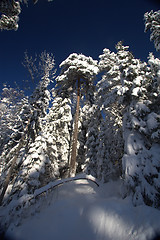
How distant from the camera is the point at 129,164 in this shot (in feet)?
20.3

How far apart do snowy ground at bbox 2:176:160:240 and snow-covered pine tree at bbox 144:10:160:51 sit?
37.3ft

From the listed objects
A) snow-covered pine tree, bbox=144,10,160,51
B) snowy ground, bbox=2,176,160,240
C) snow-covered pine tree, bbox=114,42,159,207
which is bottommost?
snowy ground, bbox=2,176,160,240

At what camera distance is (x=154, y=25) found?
1007 centimetres

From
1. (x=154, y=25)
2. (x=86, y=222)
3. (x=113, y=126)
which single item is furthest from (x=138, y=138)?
(x=154, y=25)

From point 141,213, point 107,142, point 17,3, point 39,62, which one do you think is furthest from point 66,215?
point 39,62

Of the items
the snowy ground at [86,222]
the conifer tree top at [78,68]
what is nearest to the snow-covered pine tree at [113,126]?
the conifer tree top at [78,68]

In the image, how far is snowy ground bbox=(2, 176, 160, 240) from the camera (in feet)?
11.6

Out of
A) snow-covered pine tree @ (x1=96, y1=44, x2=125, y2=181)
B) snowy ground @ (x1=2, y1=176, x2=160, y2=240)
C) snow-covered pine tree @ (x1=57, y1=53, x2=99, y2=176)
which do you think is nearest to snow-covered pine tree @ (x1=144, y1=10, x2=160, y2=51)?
snow-covered pine tree @ (x1=96, y1=44, x2=125, y2=181)

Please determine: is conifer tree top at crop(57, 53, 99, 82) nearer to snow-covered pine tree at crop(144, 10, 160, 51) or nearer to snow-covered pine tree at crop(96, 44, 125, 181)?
snow-covered pine tree at crop(96, 44, 125, 181)

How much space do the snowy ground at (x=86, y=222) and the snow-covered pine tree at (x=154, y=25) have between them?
1136 cm

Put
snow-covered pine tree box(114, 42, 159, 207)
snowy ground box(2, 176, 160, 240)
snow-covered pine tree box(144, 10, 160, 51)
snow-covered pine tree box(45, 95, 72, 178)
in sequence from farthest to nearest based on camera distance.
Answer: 1. snow-covered pine tree box(45, 95, 72, 178)
2. snow-covered pine tree box(144, 10, 160, 51)
3. snow-covered pine tree box(114, 42, 159, 207)
4. snowy ground box(2, 176, 160, 240)

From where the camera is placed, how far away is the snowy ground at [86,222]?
3529mm

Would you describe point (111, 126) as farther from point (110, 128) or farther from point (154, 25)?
point (154, 25)

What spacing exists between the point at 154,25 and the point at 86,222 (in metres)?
13.8
